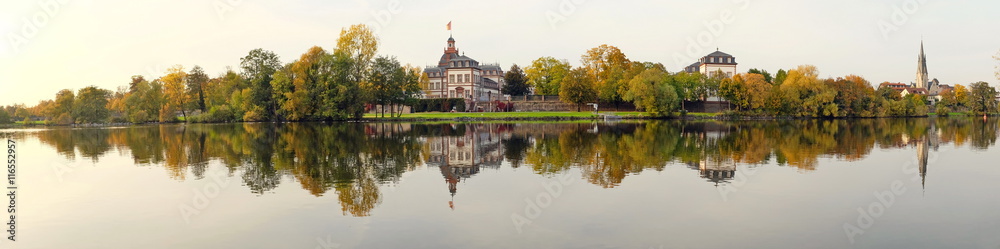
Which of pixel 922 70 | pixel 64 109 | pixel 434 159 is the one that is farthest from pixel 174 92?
pixel 922 70

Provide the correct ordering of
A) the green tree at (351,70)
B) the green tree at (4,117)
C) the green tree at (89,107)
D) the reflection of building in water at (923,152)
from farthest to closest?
the green tree at (4,117) < the green tree at (89,107) < the green tree at (351,70) < the reflection of building in water at (923,152)

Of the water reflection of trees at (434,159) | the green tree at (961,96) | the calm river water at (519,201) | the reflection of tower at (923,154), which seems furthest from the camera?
the green tree at (961,96)

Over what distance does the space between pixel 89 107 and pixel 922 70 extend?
181074 millimetres

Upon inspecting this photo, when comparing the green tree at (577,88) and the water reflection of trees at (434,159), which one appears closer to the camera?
the water reflection of trees at (434,159)

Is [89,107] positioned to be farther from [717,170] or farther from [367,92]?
[717,170]

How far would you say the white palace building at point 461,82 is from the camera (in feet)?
307

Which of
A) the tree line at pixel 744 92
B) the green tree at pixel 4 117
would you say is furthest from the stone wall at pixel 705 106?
the green tree at pixel 4 117

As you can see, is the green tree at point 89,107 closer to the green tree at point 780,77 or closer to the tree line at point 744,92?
the tree line at point 744,92

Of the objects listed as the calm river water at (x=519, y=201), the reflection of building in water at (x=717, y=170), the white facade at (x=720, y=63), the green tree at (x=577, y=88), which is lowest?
the calm river water at (x=519, y=201)

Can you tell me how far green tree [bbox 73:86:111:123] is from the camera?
7006cm

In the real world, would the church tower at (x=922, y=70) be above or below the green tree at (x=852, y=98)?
above

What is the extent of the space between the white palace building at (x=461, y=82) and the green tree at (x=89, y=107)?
42957mm

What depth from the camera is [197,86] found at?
2849 inches

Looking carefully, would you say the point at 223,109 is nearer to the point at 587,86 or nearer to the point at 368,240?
the point at 587,86
